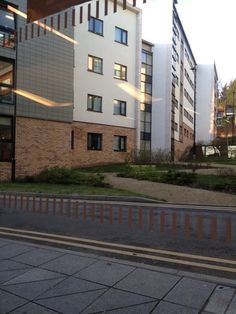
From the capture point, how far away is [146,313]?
408 centimetres

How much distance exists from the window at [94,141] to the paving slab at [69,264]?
26.2m

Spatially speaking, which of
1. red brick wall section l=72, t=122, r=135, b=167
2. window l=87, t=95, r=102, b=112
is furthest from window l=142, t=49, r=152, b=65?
window l=87, t=95, r=102, b=112

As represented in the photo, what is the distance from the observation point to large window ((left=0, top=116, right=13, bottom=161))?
22984 mm

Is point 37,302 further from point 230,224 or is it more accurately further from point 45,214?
point 45,214

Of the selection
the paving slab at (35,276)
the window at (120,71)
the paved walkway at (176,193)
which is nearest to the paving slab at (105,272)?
the paving slab at (35,276)

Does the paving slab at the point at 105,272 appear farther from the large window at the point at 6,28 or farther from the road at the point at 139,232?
the large window at the point at 6,28

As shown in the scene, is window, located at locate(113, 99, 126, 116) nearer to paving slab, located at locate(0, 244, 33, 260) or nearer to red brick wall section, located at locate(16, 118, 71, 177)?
red brick wall section, located at locate(16, 118, 71, 177)

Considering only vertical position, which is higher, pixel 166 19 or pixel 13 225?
pixel 166 19

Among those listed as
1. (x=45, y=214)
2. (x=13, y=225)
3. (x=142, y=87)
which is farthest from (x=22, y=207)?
(x=142, y=87)

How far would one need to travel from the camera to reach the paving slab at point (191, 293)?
171 inches

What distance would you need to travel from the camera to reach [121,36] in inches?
1405

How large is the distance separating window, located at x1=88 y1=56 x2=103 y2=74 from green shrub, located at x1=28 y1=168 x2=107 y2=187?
1282 cm

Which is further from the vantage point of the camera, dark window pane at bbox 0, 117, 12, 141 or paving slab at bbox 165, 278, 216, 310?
dark window pane at bbox 0, 117, 12, 141

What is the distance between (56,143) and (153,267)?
2091 cm
